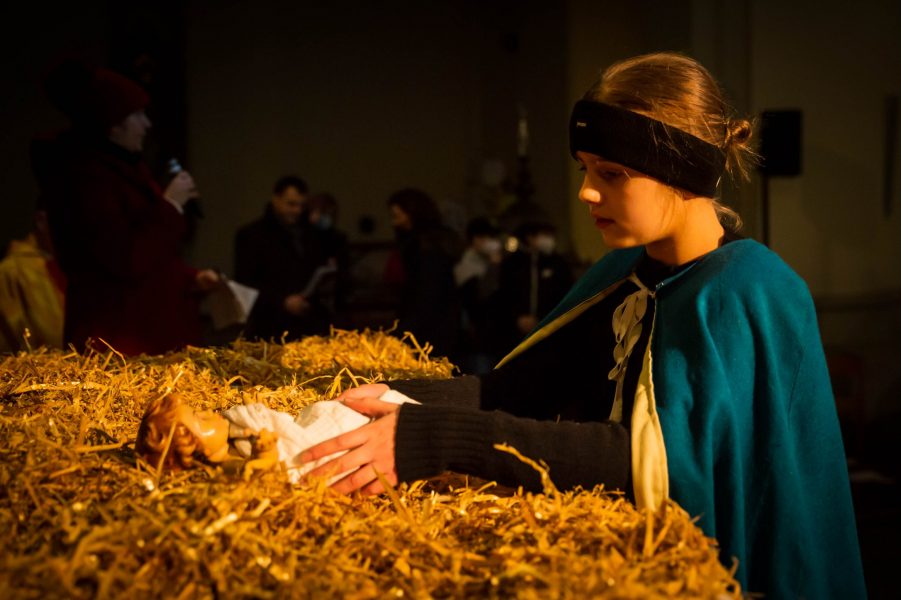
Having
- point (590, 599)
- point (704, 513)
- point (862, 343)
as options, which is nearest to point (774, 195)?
point (862, 343)

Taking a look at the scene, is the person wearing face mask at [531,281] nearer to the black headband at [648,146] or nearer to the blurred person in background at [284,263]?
the blurred person in background at [284,263]

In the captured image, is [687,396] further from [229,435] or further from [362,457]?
[229,435]

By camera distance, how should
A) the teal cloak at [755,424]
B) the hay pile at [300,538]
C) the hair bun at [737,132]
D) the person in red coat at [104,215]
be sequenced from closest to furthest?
the hay pile at [300,538]
the teal cloak at [755,424]
the hair bun at [737,132]
the person in red coat at [104,215]

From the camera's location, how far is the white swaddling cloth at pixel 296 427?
1377 mm

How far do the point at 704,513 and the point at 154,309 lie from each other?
239 centimetres

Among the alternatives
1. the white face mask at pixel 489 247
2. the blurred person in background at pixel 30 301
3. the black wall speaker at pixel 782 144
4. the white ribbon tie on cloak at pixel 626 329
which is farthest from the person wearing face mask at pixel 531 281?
the white ribbon tie on cloak at pixel 626 329

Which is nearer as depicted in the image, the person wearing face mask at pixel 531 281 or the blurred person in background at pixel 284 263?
the blurred person in background at pixel 284 263

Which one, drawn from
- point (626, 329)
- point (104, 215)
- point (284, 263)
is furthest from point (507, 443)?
point (284, 263)

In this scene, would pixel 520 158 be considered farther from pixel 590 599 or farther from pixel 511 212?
pixel 590 599

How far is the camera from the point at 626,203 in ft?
5.32

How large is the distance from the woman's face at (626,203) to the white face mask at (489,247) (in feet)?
16.5

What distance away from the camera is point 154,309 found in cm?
338

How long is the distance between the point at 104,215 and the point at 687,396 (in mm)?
2344

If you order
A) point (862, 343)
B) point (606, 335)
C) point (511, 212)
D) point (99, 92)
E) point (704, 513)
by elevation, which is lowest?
point (862, 343)
